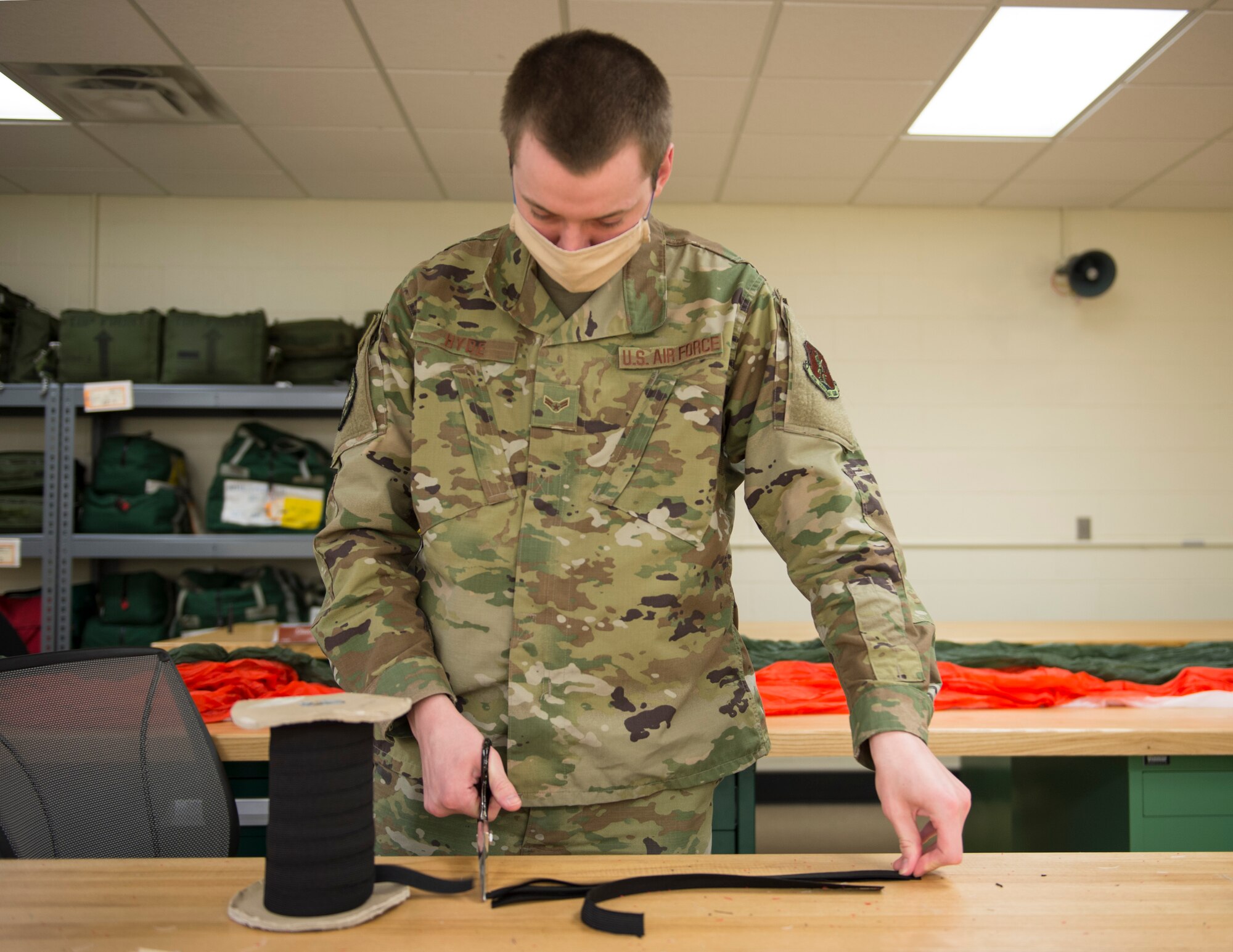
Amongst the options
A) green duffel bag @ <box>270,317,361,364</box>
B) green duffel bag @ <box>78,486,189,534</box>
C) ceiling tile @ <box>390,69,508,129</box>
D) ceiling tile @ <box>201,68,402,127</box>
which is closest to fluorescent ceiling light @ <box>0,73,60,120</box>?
ceiling tile @ <box>201,68,402,127</box>

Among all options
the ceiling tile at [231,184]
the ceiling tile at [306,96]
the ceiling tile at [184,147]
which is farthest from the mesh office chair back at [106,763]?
the ceiling tile at [231,184]

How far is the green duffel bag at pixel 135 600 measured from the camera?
3.91 m

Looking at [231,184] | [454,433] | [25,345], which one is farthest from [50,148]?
[454,433]

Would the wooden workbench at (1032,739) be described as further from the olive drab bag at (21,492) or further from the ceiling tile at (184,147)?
the ceiling tile at (184,147)

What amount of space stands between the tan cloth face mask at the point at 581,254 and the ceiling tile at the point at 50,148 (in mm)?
3414

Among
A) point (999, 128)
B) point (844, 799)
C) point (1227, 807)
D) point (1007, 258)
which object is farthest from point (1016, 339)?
point (1227, 807)

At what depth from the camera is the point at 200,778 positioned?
1.43 m

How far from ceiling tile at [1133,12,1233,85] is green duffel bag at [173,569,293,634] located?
3941 mm

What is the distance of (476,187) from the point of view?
418 centimetres

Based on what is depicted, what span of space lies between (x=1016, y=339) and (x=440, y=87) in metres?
3.01

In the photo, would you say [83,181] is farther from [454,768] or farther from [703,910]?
[703,910]

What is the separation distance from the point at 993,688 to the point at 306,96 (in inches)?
118

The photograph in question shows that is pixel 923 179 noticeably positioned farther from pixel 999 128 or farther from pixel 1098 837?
pixel 1098 837

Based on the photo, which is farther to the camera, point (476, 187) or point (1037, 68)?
point (476, 187)
